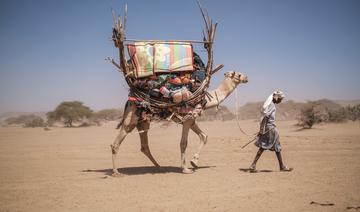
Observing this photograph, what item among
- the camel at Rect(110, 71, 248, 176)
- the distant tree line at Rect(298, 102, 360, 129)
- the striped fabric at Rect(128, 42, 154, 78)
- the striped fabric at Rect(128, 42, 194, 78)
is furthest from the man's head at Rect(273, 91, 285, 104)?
the distant tree line at Rect(298, 102, 360, 129)

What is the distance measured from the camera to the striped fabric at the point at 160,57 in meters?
8.66

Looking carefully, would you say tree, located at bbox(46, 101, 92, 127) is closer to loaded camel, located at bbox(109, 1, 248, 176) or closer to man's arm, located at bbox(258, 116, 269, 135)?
loaded camel, located at bbox(109, 1, 248, 176)

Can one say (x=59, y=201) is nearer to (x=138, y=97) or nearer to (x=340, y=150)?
(x=138, y=97)

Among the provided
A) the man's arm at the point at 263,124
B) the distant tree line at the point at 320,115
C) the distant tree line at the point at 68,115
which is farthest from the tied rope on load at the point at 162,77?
the distant tree line at the point at 68,115

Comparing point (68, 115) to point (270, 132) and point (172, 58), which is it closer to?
point (172, 58)

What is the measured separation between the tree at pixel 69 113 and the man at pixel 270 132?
33.0 m

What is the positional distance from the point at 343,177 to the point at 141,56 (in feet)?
17.4

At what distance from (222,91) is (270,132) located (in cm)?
166

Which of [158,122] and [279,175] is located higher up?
[158,122]

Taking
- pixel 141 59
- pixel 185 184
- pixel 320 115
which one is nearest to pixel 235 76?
pixel 141 59

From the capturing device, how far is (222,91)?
30.9 ft

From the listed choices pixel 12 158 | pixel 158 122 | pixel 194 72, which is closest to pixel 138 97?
pixel 158 122

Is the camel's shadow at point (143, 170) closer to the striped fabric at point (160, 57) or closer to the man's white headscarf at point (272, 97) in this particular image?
the man's white headscarf at point (272, 97)

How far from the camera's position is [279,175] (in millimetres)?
8164
